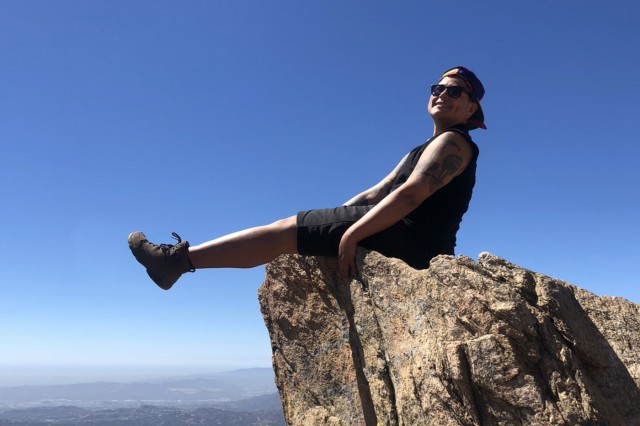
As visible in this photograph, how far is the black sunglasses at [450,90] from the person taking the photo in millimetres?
6622

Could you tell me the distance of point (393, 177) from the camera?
25.4 feet

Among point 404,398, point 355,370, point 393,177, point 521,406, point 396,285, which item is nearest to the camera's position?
Result: point 521,406

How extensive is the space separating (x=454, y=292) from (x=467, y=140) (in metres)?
2.34

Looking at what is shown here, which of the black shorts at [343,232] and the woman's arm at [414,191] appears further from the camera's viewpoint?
the black shorts at [343,232]

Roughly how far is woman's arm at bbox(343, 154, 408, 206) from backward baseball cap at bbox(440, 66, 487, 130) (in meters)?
1.38

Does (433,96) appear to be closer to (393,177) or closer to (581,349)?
(393,177)

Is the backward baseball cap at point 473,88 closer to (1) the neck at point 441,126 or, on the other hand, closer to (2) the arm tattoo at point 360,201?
(1) the neck at point 441,126

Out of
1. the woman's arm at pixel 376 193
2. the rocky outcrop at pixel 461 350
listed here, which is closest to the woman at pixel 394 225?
the rocky outcrop at pixel 461 350

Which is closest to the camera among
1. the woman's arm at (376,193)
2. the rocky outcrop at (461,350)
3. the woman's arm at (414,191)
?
the rocky outcrop at (461,350)

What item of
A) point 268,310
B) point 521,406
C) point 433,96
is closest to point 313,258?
point 268,310

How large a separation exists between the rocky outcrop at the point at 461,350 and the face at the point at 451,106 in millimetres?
2568

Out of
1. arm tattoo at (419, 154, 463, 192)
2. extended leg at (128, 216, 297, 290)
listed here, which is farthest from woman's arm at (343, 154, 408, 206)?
arm tattoo at (419, 154, 463, 192)

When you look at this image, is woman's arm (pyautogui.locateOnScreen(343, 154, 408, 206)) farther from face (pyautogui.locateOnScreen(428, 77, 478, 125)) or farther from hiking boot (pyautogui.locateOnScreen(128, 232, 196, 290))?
hiking boot (pyautogui.locateOnScreen(128, 232, 196, 290))

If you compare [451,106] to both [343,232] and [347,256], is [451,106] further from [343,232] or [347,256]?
[347,256]
